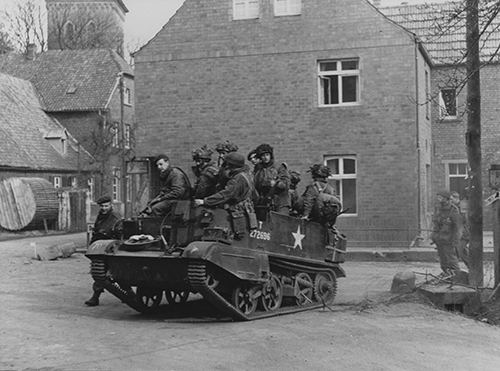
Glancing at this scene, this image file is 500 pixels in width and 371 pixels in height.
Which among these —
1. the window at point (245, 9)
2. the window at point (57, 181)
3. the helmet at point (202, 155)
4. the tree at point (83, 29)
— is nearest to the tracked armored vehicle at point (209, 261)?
the helmet at point (202, 155)

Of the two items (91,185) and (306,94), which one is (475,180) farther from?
(91,185)

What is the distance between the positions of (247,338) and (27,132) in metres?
29.1

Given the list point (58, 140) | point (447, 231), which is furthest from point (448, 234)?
point (58, 140)

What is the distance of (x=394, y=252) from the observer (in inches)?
738

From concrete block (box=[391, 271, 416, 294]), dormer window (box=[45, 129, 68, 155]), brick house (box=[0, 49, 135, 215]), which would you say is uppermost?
brick house (box=[0, 49, 135, 215])

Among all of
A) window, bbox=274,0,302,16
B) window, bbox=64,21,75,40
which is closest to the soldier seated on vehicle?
window, bbox=274,0,302,16

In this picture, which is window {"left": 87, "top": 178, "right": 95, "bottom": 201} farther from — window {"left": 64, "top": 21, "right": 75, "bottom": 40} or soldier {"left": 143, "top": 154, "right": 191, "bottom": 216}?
soldier {"left": 143, "top": 154, "right": 191, "bottom": 216}

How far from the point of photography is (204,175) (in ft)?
34.8

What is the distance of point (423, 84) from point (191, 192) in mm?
14447

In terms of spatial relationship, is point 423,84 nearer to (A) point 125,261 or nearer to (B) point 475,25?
(B) point 475,25

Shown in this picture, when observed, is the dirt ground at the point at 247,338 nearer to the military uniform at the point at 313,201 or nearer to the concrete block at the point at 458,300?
the concrete block at the point at 458,300

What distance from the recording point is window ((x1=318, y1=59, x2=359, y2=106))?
20781 mm

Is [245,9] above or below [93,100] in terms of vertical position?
above

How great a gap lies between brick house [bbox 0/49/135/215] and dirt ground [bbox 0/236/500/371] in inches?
1061
